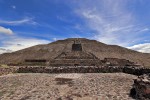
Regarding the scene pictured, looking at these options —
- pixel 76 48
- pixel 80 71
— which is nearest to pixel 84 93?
pixel 80 71

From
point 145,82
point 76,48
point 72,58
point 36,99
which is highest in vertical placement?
point 76,48

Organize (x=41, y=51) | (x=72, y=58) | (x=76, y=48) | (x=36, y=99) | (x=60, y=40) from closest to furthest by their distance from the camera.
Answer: (x=36, y=99) < (x=72, y=58) < (x=76, y=48) < (x=41, y=51) < (x=60, y=40)

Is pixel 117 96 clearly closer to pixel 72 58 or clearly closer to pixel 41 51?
pixel 72 58

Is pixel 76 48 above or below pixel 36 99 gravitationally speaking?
above

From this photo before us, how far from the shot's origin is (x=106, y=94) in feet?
39.8

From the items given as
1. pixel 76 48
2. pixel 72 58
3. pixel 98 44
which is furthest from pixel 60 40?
pixel 72 58

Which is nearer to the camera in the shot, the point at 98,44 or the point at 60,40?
the point at 98,44

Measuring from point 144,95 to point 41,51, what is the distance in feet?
261

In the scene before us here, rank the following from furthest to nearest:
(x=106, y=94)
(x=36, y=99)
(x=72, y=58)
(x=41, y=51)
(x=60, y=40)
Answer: (x=60, y=40) < (x=41, y=51) < (x=72, y=58) < (x=106, y=94) < (x=36, y=99)

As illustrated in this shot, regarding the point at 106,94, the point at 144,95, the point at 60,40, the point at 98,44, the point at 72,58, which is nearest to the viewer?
the point at 144,95

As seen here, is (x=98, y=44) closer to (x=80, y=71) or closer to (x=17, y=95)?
(x=80, y=71)

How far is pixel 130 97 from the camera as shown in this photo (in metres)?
11.2

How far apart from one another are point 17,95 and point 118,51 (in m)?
79.8

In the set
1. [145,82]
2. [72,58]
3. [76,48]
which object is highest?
[76,48]
